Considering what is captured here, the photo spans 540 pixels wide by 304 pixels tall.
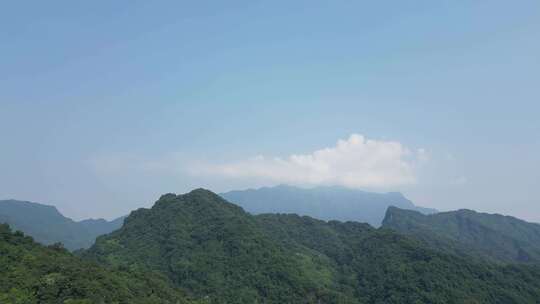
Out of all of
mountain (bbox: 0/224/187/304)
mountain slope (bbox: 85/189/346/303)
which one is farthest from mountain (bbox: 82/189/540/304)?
mountain (bbox: 0/224/187/304)

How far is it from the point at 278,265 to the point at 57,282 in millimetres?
57303

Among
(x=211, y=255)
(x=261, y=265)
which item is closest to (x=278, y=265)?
(x=261, y=265)

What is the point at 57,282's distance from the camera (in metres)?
51.7

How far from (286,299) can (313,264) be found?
24.5m

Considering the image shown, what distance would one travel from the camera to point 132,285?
6100cm

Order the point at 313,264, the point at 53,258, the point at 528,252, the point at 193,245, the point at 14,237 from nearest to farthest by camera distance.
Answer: the point at 53,258 → the point at 14,237 → the point at 193,245 → the point at 313,264 → the point at 528,252

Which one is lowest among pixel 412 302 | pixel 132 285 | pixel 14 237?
pixel 412 302

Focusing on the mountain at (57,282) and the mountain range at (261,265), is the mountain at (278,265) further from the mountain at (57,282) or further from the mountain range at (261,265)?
the mountain at (57,282)

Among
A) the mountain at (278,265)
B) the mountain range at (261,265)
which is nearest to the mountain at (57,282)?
the mountain range at (261,265)

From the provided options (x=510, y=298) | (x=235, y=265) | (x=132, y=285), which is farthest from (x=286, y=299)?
(x=510, y=298)

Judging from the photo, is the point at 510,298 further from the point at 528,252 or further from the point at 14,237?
the point at 528,252

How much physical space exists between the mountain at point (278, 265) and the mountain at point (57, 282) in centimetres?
1997

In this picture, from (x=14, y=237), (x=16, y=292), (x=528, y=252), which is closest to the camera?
(x=16, y=292)

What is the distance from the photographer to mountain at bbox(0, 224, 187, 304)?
49500 millimetres
